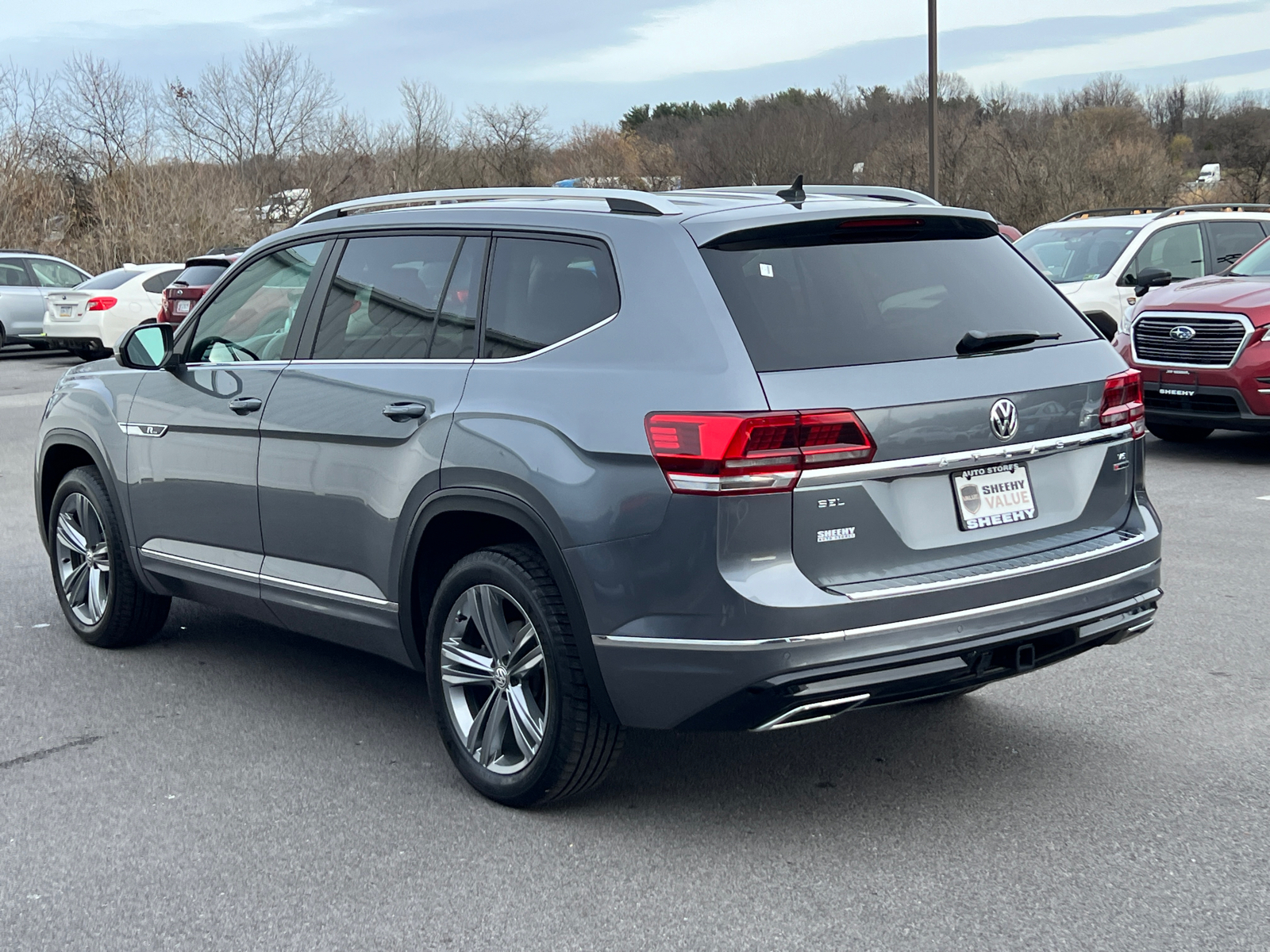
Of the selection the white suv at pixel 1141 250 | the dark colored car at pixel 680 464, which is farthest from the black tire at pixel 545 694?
the white suv at pixel 1141 250

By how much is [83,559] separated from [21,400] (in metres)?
12.8

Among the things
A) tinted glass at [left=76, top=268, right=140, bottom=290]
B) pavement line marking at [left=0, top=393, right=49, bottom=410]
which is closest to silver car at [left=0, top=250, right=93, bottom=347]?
tinted glass at [left=76, top=268, right=140, bottom=290]

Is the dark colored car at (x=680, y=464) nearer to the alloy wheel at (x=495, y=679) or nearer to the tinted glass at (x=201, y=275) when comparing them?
the alloy wheel at (x=495, y=679)

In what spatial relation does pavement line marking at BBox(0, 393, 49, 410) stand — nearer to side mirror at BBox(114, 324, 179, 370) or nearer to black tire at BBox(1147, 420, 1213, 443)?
side mirror at BBox(114, 324, 179, 370)

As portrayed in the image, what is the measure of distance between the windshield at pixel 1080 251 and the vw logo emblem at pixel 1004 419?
1111 cm

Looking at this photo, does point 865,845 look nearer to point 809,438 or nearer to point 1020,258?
point 809,438

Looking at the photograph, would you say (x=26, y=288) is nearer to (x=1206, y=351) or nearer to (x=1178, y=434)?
(x=1178, y=434)

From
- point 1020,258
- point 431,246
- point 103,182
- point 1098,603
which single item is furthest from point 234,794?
point 103,182

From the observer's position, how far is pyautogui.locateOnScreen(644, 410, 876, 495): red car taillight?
138 inches

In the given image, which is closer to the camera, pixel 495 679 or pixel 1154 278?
pixel 495 679

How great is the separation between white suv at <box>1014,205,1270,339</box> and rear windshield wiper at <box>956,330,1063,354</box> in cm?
1062

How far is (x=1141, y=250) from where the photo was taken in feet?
47.5

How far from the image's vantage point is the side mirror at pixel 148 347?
565 cm

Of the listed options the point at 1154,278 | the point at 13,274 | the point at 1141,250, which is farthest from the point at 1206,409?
the point at 13,274
